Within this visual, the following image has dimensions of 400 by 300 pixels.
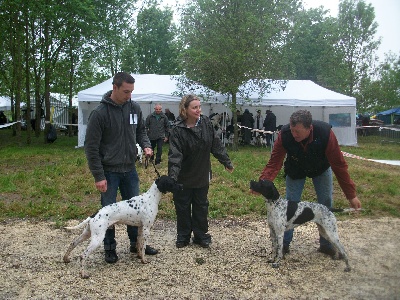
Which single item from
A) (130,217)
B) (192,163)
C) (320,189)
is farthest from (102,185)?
(320,189)

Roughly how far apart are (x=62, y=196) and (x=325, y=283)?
5448 mm

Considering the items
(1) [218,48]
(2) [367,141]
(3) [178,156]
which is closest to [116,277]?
(3) [178,156]

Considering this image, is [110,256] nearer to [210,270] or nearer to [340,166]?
[210,270]

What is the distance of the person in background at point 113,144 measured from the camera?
13.6ft

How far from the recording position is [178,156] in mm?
4641

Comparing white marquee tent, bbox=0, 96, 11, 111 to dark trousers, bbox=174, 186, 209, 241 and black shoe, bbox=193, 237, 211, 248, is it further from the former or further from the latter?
black shoe, bbox=193, 237, 211, 248

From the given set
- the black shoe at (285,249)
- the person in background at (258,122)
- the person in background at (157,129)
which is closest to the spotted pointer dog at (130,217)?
the black shoe at (285,249)

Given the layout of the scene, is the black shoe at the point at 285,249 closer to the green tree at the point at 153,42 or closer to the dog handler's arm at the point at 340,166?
the dog handler's arm at the point at 340,166

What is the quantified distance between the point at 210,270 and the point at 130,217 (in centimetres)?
99

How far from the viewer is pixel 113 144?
14.1 feet

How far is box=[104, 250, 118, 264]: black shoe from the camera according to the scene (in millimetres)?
4371

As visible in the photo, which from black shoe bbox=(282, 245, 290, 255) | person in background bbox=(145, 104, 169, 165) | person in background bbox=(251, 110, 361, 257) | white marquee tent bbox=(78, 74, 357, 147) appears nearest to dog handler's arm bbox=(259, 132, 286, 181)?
person in background bbox=(251, 110, 361, 257)

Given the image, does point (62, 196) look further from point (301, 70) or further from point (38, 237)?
point (301, 70)

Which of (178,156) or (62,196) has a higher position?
(178,156)
